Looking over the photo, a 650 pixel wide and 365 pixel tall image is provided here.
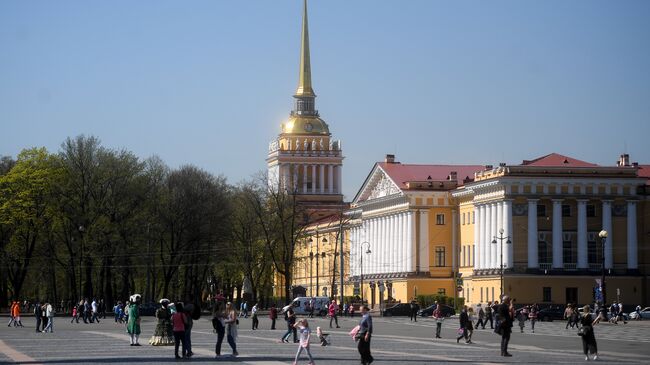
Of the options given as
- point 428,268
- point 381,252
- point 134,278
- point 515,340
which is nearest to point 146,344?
point 515,340

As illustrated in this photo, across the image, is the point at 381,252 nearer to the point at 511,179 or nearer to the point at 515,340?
the point at 511,179

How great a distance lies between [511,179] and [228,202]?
22608 mm

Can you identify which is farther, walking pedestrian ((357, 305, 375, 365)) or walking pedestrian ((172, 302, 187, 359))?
walking pedestrian ((172, 302, 187, 359))

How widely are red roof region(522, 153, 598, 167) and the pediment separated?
1771 centimetres

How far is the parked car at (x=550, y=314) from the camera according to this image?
326 ft

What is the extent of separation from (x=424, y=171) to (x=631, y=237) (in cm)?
3229

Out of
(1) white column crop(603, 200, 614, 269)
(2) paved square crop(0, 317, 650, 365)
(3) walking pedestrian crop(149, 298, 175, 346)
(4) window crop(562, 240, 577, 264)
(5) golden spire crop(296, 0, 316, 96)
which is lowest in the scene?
(2) paved square crop(0, 317, 650, 365)

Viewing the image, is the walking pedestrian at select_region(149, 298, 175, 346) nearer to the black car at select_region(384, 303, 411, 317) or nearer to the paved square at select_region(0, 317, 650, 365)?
the paved square at select_region(0, 317, 650, 365)

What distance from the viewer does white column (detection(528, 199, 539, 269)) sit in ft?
385

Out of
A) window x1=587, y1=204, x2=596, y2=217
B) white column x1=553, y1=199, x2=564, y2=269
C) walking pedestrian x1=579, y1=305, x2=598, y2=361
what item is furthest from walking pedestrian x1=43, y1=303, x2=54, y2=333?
window x1=587, y1=204, x2=596, y2=217

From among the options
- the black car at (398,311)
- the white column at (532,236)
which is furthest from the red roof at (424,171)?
the black car at (398,311)

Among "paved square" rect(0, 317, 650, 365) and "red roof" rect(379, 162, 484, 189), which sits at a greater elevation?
"red roof" rect(379, 162, 484, 189)

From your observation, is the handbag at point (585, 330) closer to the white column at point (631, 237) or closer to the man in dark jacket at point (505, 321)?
the man in dark jacket at point (505, 321)

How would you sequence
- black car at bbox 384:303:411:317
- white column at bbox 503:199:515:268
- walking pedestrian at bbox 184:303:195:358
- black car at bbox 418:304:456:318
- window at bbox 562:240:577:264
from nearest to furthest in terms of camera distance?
walking pedestrian at bbox 184:303:195:358, black car at bbox 418:304:456:318, black car at bbox 384:303:411:317, white column at bbox 503:199:515:268, window at bbox 562:240:577:264
